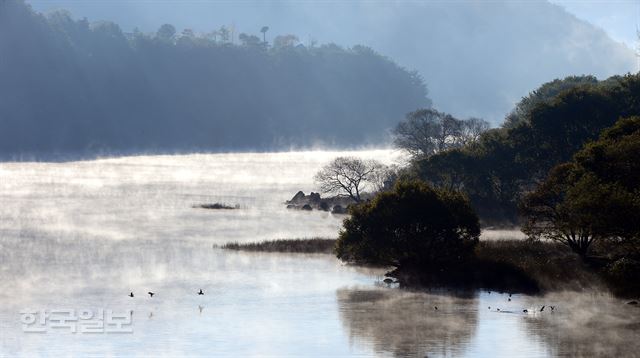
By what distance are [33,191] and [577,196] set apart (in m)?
101

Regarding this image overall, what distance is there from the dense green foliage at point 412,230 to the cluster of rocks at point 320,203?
56877mm

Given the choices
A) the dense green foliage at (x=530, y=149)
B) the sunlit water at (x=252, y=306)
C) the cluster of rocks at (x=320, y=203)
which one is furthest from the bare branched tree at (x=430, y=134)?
the sunlit water at (x=252, y=306)

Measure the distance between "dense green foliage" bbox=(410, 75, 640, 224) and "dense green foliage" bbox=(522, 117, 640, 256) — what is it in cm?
2738

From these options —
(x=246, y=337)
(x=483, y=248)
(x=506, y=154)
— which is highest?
(x=506, y=154)

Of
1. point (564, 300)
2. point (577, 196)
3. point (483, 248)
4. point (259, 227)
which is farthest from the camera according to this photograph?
point (259, 227)

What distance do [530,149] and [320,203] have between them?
32036 millimetres

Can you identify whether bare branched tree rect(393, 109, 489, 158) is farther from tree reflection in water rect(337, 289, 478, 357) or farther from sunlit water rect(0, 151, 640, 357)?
tree reflection in water rect(337, 289, 478, 357)

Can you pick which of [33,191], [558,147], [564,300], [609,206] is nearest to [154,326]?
[564,300]

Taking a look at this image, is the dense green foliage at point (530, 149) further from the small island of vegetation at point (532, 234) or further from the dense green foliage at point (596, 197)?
the small island of vegetation at point (532, 234)

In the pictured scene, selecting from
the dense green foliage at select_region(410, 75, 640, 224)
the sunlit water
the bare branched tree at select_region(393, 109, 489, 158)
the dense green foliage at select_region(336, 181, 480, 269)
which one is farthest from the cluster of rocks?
the dense green foliage at select_region(336, 181, 480, 269)

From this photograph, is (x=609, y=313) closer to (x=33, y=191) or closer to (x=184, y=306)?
(x=184, y=306)

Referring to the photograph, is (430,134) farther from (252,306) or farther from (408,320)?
(408,320)

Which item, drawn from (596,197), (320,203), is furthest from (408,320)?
(320,203)

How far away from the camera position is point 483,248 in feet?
247
